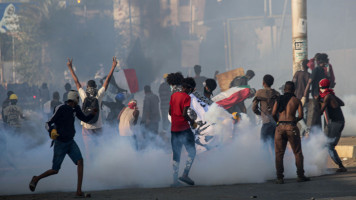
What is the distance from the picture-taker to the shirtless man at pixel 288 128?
8.62 meters

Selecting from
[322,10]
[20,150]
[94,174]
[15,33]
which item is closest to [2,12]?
[15,33]

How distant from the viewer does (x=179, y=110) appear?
850 centimetres

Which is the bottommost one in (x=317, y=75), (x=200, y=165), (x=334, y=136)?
(x=200, y=165)

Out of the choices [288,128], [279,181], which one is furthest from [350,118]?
[279,181]

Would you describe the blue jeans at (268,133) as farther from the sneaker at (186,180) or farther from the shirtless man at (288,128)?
the sneaker at (186,180)

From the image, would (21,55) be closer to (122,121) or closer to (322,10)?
(322,10)

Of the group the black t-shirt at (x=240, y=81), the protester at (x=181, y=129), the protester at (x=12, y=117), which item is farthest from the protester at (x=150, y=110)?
the protester at (x=181, y=129)

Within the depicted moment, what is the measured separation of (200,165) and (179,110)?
3.67ft

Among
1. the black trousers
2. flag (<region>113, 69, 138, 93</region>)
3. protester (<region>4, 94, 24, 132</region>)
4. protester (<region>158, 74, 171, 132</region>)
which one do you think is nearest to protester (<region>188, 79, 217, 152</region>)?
the black trousers

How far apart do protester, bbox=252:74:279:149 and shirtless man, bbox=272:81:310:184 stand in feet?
1.58

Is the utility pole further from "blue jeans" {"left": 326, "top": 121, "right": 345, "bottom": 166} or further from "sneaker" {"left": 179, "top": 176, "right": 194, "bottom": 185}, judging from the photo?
"sneaker" {"left": 179, "top": 176, "right": 194, "bottom": 185}

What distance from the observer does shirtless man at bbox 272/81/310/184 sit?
28.3ft

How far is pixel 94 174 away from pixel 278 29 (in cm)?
3506

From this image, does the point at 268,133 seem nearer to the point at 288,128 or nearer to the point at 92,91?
the point at 288,128
